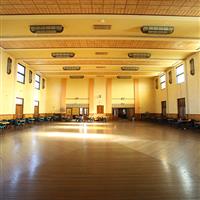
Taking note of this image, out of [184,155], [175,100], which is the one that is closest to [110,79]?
[175,100]

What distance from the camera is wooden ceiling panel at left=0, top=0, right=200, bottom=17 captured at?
226 inches

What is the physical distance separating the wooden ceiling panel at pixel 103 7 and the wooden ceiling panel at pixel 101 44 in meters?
2.69

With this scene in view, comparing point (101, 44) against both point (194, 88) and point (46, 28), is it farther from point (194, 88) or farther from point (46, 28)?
point (194, 88)

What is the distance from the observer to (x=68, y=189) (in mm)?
2461

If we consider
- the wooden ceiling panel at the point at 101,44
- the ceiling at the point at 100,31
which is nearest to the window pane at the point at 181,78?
the ceiling at the point at 100,31

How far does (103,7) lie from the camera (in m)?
6.04

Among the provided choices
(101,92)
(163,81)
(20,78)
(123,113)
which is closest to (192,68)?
(163,81)

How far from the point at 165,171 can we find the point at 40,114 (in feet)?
54.3

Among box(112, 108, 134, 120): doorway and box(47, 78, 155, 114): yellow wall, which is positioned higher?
box(47, 78, 155, 114): yellow wall

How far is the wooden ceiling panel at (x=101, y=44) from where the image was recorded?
9164 millimetres

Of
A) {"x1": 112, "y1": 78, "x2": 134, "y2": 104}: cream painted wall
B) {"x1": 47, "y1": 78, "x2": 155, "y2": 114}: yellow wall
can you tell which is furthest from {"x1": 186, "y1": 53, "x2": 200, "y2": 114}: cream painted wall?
{"x1": 112, "y1": 78, "x2": 134, "y2": 104}: cream painted wall

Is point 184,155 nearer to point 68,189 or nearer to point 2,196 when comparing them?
point 68,189

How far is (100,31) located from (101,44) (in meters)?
1.61

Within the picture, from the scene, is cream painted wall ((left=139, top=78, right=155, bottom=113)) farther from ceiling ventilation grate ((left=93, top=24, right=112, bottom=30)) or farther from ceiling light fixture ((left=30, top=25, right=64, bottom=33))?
ceiling light fixture ((left=30, top=25, right=64, bottom=33))
